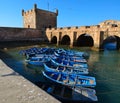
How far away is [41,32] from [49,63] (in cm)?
2804

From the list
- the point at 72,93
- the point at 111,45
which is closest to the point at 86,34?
the point at 111,45

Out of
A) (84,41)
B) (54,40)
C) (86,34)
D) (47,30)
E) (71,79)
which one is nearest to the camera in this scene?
(71,79)

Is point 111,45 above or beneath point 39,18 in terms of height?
beneath

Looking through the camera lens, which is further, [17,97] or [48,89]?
[48,89]

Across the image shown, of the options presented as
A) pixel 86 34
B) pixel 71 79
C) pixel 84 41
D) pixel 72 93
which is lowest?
pixel 72 93

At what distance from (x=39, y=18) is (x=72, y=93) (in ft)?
123

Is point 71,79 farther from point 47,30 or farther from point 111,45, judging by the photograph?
point 111,45

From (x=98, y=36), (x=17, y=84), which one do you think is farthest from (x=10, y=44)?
(x=17, y=84)

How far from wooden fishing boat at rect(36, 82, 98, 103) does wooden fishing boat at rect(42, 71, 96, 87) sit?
323mm

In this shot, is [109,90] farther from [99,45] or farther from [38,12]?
[38,12]

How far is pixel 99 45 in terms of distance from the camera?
1188 inches

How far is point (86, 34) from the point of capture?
117 ft

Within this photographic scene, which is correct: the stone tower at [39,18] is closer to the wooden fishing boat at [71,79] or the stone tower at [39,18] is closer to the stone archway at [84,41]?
the stone archway at [84,41]

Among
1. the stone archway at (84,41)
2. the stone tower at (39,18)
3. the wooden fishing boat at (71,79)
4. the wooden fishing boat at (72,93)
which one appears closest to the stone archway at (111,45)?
the stone archway at (84,41)
